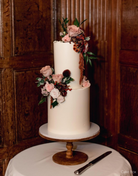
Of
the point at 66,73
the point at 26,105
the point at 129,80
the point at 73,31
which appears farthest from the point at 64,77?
the point at 129,80

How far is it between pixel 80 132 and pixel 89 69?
963 mm

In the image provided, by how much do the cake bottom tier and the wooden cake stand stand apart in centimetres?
5

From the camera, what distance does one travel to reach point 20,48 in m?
2.50

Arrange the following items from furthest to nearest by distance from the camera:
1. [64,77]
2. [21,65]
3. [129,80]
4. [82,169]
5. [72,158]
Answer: [129,80]
[21,65]
[72,158]
[64,77]
[82,169]

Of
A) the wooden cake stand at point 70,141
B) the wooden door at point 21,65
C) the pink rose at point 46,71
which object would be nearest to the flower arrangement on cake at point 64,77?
the pink rose at point 46,71

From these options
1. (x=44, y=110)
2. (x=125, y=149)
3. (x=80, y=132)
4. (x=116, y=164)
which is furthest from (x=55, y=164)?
(x=125, y=149)

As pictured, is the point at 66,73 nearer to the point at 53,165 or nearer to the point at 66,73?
the point at 66,73

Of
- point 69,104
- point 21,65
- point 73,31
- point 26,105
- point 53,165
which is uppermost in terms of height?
point 73,31

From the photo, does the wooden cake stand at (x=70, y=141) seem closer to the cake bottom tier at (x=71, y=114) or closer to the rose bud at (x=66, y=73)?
the cake bottom tier at (x=71, y=114)

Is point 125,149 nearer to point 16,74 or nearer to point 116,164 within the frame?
point 116,164

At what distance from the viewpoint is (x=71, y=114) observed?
2.02 m

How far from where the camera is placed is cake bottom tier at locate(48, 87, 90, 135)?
6.61ft

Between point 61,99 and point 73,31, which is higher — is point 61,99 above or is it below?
below

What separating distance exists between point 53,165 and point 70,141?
0.22 m
